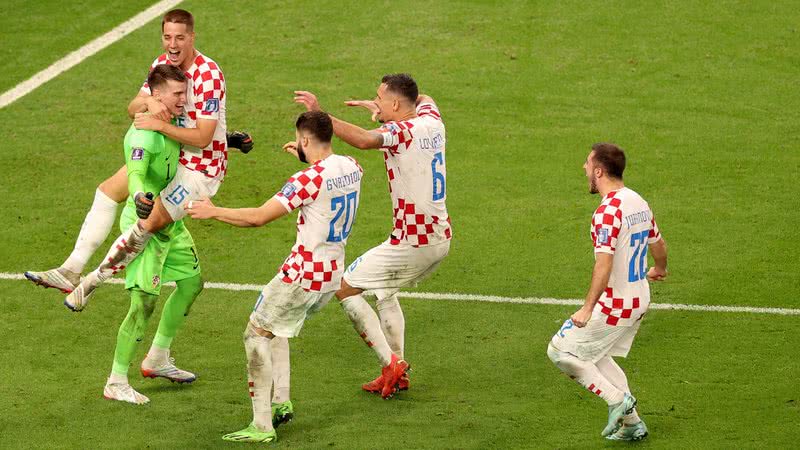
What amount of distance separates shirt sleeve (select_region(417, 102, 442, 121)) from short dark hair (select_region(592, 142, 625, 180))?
1729mm

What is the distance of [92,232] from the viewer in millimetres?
11242

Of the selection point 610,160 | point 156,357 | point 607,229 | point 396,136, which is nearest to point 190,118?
point 396,136

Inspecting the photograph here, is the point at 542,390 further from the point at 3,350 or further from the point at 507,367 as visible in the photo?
the point at 3,350

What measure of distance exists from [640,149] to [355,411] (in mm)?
6857

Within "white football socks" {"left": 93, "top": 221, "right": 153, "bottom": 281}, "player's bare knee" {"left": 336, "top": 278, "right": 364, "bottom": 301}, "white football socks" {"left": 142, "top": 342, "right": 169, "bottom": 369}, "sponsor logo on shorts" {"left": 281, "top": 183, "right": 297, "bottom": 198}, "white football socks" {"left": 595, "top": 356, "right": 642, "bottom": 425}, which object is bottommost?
"white football socks" {"left": 595, "top": 356, "right": 642, "bottom": 425}

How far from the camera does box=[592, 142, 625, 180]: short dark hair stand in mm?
9750

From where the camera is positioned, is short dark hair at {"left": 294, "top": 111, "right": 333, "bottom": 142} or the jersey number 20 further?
the jersey number 20

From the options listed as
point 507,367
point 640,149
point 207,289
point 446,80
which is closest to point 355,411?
point 507,367

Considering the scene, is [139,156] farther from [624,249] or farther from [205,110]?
[624,249]

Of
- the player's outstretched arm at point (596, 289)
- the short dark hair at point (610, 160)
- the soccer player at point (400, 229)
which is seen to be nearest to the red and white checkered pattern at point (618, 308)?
the player's outstretched arm at point (596, 289)

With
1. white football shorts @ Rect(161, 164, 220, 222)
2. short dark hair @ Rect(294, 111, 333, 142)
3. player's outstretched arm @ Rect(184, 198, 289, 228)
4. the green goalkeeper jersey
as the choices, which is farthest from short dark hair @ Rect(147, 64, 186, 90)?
player's outstretched arm @ Rect(184, 198, 289, 228)

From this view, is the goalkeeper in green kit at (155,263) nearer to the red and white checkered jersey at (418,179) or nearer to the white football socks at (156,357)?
the white football socks at (156,357)

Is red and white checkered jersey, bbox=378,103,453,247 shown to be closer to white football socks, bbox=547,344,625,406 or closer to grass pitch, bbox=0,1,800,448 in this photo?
grass pitch, bbox=0,1,800,448

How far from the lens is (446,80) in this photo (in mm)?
18031
